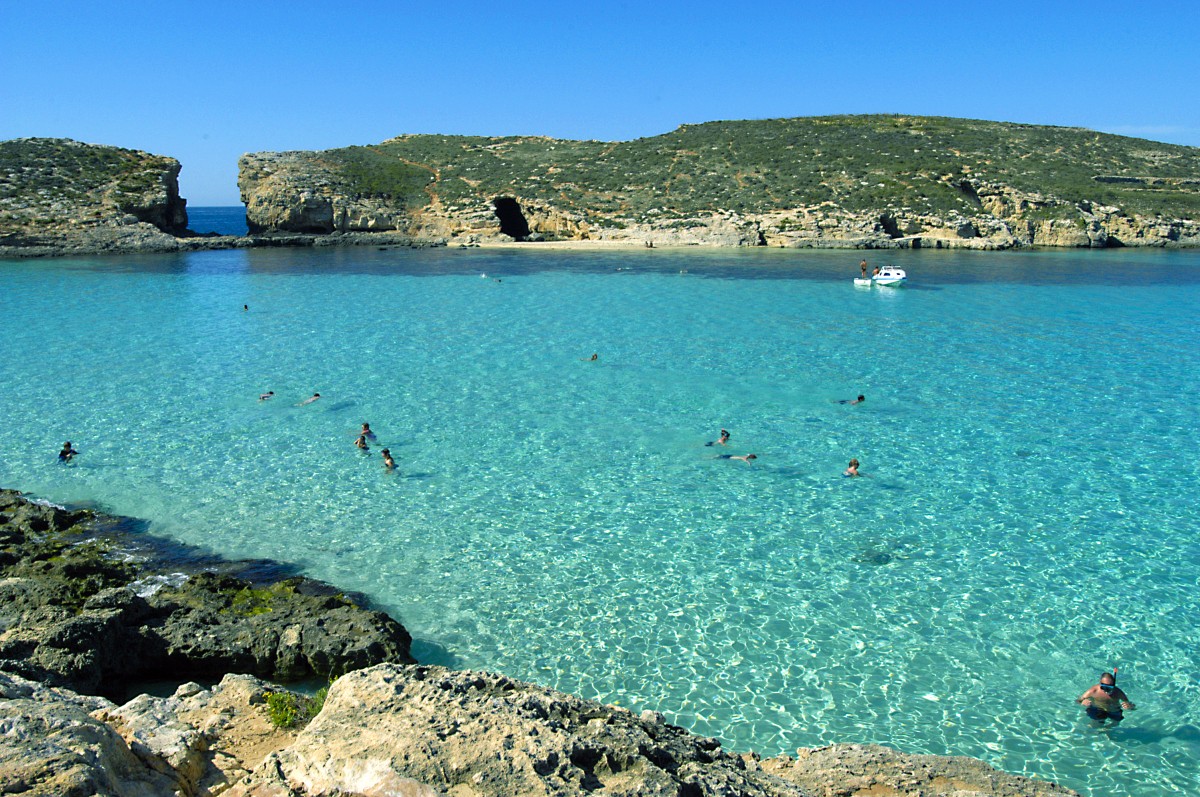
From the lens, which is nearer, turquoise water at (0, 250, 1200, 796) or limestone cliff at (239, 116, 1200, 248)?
turquoise water at (0, 250, 1200, 796)

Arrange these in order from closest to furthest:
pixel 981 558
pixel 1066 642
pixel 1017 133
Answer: pixel 1066 642, pixel 981 558, pixel 1017 133

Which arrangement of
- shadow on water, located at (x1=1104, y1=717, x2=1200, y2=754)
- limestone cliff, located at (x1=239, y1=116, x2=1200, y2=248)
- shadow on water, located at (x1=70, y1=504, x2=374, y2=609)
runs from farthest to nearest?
limestone cliff, located at (x1=239, y1=116, x2=1200, y2=248)
shadow on water, located at (x1=70, y1=504, x2=374, y2=609)
shadow on water, located at (x1=1104, y1=717, x2=1200, y2=754)

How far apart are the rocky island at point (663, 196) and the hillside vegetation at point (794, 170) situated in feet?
0.90

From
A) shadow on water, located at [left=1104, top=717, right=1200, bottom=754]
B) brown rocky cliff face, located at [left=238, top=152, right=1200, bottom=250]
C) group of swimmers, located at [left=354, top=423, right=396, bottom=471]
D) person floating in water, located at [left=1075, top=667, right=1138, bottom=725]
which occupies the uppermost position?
brown rocky cliff face, located at [left=238, top=152, right=1200, bottom=250]

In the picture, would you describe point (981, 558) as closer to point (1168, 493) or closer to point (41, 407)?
point (1168, 493)

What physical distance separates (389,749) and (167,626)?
6.52 metres

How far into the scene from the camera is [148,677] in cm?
884

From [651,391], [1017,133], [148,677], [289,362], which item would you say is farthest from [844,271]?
[1017,133]

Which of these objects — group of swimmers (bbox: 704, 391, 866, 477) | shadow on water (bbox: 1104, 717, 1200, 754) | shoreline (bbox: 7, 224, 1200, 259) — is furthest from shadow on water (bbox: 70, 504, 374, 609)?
shoreline (bbox: 7, 224, 1200, 259)

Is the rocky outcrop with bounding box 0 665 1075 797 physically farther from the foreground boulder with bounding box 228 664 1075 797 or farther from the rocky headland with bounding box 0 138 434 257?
the rocky headland with bounding box 0 138 434 257

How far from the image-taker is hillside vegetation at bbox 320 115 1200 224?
225 feet

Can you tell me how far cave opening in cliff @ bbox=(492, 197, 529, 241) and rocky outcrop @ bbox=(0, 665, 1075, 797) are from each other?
68699 mm

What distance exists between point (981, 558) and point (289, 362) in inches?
822

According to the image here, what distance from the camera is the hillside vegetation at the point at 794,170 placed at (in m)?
68.6
